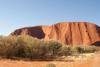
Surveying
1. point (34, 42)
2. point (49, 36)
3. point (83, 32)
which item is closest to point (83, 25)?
A: point (83, 32)

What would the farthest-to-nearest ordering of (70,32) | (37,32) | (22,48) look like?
(70,32)
(37,32)
(22,48)

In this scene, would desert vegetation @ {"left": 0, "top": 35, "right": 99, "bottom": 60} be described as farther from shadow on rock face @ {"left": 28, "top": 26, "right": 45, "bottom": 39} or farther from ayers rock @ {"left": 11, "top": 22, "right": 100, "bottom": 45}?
ayers rock @ {"left": 11, "top": 22, "right": 100, "bottom": 45}

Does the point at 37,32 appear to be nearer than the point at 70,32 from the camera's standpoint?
Yes

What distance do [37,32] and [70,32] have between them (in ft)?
47.4

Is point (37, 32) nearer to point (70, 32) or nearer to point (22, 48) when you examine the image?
point (70, 32)

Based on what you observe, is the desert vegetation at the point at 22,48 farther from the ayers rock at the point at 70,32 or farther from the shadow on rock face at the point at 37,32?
the ayers rock at the point at 70,32

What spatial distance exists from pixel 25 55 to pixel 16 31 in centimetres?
8481

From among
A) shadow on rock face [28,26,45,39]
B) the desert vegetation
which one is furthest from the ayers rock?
the desert vegetation

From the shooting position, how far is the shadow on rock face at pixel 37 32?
402ft

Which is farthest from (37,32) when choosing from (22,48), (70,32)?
(22,48)

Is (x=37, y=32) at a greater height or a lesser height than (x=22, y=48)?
greater

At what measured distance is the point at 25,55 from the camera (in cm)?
4222

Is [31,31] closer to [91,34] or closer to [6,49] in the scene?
[91,34]

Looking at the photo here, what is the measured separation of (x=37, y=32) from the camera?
126m
